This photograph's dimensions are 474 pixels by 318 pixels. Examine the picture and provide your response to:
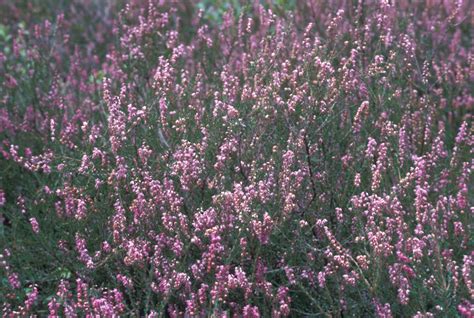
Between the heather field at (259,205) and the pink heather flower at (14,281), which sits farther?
the pink heather flower at (14,281)

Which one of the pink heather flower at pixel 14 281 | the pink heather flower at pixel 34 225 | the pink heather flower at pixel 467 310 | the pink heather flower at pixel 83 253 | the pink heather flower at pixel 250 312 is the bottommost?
the pink heather flower at pixel 467 310

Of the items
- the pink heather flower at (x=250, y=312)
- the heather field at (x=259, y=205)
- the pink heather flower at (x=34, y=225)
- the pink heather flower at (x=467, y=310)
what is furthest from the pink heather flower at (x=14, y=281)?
the pink heather flower at (x=467, y=310)

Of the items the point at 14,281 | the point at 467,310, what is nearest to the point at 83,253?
the point at 14,281

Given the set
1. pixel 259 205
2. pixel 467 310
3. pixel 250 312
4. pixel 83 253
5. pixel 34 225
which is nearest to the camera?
pixel 467 310

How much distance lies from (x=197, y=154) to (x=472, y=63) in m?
1.70

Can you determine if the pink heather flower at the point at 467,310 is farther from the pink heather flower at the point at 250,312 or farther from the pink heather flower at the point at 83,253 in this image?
the pink heather flower at the point at 83,253

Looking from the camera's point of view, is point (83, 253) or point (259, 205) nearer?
point (259, 205)

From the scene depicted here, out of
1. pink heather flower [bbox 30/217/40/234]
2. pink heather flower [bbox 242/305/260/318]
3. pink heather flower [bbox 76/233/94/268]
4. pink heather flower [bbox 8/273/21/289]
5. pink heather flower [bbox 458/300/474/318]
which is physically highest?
pink heather flower [bbox 30/217/40/234]

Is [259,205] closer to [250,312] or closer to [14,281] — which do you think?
[250,312]

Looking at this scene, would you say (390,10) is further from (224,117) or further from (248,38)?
(224,117)

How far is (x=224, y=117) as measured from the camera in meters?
3.45

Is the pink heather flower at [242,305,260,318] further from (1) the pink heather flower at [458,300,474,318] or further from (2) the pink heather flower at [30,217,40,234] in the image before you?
(2) the pink heather flower at [30,217,40,234]

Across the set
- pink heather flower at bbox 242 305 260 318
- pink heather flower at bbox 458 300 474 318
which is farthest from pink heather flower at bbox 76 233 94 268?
pink heather flower at bbox 458 300 474 318

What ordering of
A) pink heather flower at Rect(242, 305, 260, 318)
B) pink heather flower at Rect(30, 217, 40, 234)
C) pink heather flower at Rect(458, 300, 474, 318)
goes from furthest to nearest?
pink heather flower at Rect(30, 217, 40, 234) < pink heather flower at Rect(242, 305, 260, 318) < pink heather flower at Rect(458, 300, 474, 318)
